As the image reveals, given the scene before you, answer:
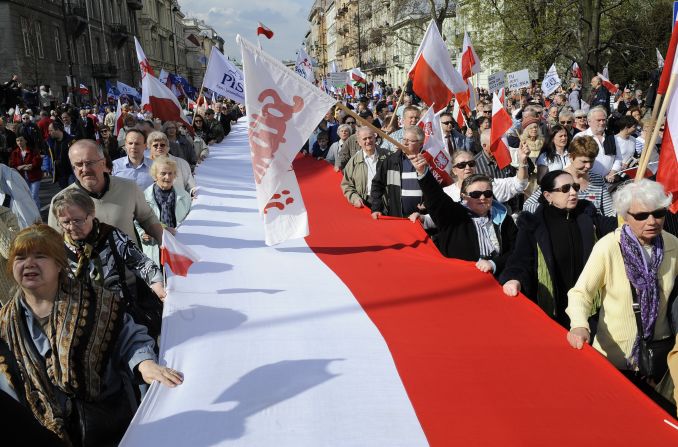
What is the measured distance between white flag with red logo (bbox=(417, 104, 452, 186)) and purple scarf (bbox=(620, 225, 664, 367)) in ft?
9.70

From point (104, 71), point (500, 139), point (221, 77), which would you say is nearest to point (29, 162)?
point (221, 77)

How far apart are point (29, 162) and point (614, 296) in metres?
9.91

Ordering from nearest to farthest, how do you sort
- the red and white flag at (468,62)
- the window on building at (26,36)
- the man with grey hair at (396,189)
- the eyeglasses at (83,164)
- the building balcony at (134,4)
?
the eyeglasses at (83,164) < the man with grey hair at (396,189) < the red and white flag at (468,62) < the window on building at (26,36) < the building balcony at (134,4)

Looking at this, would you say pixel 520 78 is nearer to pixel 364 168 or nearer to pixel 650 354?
pixel 364 168

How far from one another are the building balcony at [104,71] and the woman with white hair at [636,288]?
53.8 metres

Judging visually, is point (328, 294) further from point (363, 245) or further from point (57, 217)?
point (57, 217)

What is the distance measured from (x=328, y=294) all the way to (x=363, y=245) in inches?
44.8

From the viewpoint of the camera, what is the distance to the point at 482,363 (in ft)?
9.37

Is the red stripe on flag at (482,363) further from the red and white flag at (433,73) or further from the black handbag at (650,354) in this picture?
the red and white flag at (433,73)

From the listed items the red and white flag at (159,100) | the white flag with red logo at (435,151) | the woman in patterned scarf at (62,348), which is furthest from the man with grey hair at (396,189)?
the red and white flag at (159,100)

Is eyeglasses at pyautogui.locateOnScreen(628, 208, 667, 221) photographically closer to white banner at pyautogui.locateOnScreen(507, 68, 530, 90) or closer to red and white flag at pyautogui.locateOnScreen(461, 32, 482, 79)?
red and white flag at pyautogui.locateOnScreen(461, 32, 482, 79)

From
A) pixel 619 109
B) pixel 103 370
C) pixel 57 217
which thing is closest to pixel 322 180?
pixel 57 217

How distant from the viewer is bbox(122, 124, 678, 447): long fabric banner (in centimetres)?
232

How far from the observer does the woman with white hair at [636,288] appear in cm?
302
